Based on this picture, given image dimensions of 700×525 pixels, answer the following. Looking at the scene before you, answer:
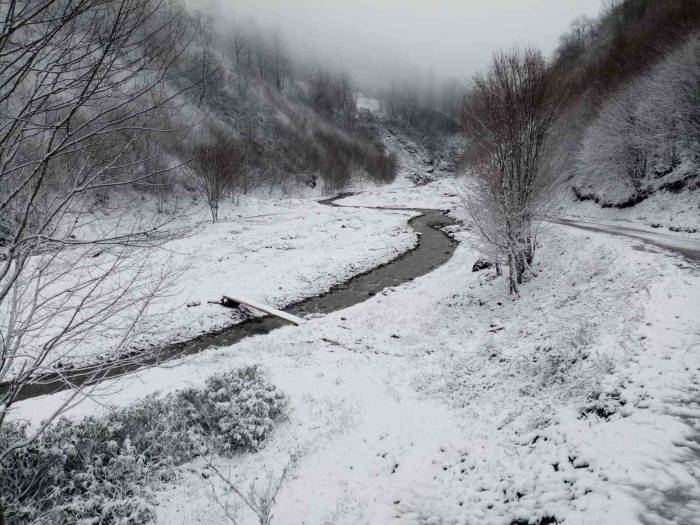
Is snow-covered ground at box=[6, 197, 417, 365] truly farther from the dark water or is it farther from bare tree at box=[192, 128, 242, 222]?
bare tree at box=[192, 128, 242, 222]

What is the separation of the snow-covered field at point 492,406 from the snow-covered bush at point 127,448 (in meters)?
0.49

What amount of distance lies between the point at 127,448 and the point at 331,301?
11789 millimetres

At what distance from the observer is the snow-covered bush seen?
5219 millimetres

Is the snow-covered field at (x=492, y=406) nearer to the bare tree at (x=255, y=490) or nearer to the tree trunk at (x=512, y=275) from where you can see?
the bare tree at (x=255, y=490)

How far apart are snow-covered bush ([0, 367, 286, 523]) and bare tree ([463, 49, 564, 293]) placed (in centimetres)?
1008

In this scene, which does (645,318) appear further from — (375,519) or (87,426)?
(87,426)

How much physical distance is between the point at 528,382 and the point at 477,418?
143cm

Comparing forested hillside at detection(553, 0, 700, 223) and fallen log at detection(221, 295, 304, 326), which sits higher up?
forested hillside at detection(553, 0, 700, 223)

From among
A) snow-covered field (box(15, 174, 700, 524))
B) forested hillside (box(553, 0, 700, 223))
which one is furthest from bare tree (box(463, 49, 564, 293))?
forested hillside (box(553, 0, 700, 223))

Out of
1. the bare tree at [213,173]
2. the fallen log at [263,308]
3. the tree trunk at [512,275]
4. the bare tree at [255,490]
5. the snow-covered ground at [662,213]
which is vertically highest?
the bare tree at [213,173]

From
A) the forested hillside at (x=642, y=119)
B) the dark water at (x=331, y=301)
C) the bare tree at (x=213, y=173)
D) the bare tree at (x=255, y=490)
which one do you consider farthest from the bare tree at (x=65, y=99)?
the bare tree at (x=213, y=173)

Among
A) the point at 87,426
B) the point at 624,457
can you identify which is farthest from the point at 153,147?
the point at 624,457

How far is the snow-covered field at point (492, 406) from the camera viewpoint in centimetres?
457

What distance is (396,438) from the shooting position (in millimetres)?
6930
